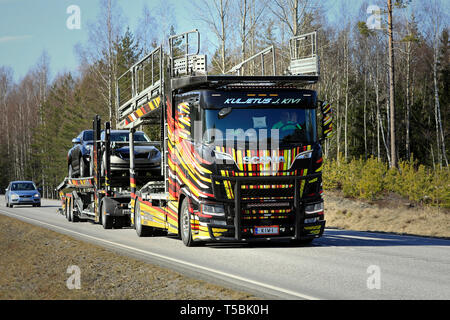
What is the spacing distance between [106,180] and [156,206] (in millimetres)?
4473

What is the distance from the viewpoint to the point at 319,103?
1255cm

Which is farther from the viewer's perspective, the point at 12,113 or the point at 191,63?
the point at 12,113

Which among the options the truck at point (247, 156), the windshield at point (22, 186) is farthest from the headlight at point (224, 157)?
the windshield at point (22, 186)

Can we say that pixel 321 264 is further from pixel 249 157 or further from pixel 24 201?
pixel 24 201

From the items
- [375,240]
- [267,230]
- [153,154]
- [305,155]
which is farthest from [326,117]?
[153,154]

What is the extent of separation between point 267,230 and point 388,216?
10063mm

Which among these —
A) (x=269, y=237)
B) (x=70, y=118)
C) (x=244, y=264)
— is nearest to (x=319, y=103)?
(x=269, y=237)

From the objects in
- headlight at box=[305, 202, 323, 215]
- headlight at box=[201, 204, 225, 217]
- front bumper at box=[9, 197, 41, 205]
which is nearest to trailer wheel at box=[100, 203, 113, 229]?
headlight at box=[201, 204, 225, 217]

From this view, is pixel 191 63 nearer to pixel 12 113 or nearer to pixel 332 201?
pixel 332 201

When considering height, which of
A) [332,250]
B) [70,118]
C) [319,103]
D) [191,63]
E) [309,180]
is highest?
[70,118]

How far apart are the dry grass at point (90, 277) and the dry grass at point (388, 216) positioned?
971 cm

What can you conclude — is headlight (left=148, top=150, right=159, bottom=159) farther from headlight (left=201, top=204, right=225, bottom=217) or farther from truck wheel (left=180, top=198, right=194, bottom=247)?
headlight (left=201, top=204, right=225, bottom=217)

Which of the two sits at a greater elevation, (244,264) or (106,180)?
(106,180)

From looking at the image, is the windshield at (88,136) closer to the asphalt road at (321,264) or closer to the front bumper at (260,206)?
the asphalt road at (321,264)
